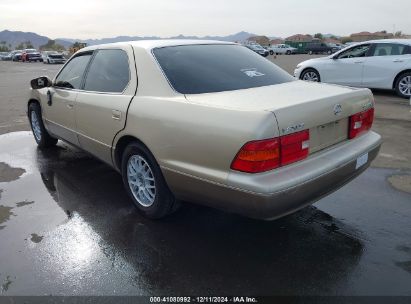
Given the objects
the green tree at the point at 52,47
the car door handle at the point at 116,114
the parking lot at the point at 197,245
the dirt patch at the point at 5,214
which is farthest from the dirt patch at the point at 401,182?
the green tree at the point at 52,47

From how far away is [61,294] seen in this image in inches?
106

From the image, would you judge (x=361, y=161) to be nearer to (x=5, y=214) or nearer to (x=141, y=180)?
(x=141, y=180)

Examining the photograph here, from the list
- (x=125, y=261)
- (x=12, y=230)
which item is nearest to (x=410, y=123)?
(x=125, y=261)

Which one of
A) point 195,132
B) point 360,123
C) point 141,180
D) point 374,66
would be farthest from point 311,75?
point 195,132

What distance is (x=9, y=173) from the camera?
16.9 ft

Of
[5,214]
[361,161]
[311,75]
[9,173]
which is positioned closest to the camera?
[361,161]

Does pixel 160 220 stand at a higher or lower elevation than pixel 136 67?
lower

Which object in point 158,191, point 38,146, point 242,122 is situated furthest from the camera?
point 38,146

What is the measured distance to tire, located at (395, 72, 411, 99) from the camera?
33.0ft

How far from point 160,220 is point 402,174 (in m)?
3.03

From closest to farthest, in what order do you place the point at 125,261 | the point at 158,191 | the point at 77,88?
the point at 125,261 < the point at 158,191 < the point at 77,88

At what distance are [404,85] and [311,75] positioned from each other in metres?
2.60

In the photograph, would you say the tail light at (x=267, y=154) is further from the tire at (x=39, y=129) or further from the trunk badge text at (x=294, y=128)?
the tire at (x=39, y=129)

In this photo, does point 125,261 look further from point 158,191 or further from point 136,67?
point 136,67
